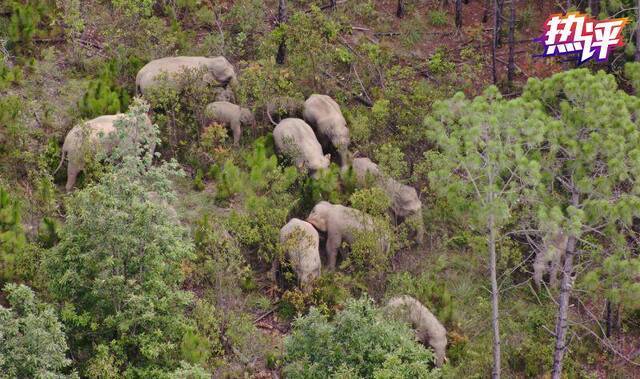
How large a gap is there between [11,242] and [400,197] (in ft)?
29.1

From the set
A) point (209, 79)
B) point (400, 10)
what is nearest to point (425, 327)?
point (209, 79)

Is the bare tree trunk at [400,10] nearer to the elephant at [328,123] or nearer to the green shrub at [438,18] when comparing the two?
the green shrub at [438,18]

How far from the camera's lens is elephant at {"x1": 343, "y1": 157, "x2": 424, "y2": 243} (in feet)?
66.8

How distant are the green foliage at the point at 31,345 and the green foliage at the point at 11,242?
2.99 m

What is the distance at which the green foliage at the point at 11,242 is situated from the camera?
15.8 metres

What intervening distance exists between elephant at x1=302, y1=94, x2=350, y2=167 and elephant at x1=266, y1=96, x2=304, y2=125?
215 millimetres

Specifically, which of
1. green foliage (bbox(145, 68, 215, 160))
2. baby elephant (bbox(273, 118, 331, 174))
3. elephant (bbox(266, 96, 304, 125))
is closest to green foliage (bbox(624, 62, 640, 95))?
baby elephant (bbox(273, 118, 331, 174))

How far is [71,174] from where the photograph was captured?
18891 mm

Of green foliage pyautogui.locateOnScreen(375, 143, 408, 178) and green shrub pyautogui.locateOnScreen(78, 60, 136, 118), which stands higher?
green shrub pyautogui.locateOnScreen(78, 60, 136, 118)

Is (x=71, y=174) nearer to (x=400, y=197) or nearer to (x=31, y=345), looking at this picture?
(x=31, y=345)

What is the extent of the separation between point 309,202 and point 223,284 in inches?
158

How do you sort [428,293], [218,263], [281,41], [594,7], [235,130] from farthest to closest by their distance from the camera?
[281,41]
[594,7]
[235,130]
[428,293]
[218,263]

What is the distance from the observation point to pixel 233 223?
61.0 feet

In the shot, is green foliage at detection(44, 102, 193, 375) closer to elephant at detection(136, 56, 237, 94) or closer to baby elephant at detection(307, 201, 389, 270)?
baby elephant at detection(307, 201, 389, 270)
